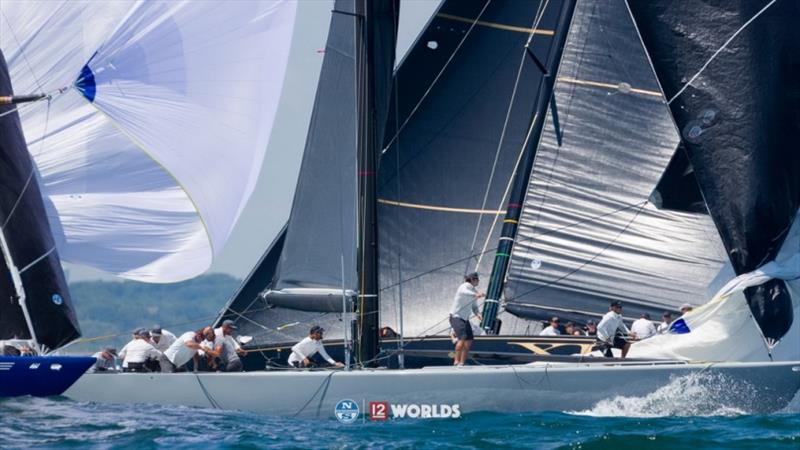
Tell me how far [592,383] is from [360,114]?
14.2 ft

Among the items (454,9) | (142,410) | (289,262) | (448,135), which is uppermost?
(454,9)

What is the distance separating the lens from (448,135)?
2348cm

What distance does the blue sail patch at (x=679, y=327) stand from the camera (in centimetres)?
1888

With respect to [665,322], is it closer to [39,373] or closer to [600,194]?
[600,194]

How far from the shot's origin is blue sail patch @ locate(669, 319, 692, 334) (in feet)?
61.9

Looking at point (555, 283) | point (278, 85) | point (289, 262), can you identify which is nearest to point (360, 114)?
point (278, 85)

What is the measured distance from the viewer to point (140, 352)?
1995cm

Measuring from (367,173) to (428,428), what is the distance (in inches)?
141

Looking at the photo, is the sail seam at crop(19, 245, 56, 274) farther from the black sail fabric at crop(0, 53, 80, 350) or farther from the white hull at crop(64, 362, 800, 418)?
the white hull at crop(64, 362, 800, 418)

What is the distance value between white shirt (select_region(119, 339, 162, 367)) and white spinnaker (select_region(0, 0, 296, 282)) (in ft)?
2.99

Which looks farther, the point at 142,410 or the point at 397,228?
the point at 397,228

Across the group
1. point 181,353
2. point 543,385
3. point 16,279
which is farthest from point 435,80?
point 543,385

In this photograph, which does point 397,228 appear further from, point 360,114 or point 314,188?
point 360,114

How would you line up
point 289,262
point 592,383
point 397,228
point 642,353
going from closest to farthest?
point 592,383 < point 642,353 < point 289,262 < point 397,228
